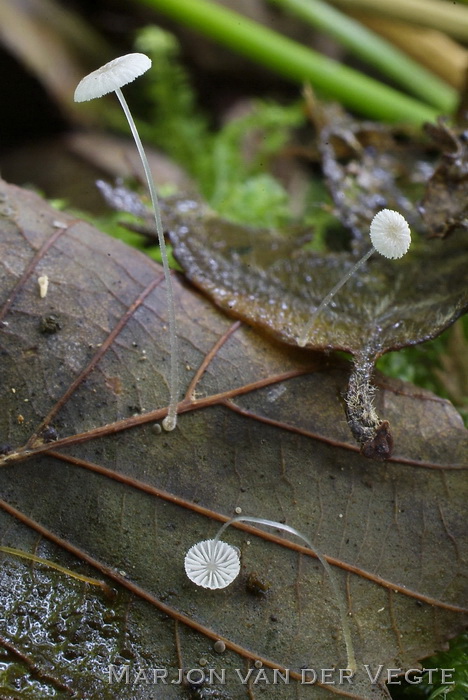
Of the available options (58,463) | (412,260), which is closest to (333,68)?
(412,260)

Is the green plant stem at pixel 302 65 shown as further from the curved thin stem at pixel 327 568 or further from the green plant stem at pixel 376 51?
the curved thin stem at pixel 327 568

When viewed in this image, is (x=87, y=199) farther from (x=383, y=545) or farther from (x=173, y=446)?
(x=383, y=545)

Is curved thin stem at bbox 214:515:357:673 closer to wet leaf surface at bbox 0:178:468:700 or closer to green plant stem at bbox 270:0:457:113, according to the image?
wet leaf surface at bbox 0:178:468:700

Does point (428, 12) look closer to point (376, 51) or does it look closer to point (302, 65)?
point (376, 51)

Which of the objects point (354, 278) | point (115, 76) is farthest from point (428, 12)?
point (115, 76)

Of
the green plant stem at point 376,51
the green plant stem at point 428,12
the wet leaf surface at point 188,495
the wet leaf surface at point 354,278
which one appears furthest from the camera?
the green plant stem at point 376,51

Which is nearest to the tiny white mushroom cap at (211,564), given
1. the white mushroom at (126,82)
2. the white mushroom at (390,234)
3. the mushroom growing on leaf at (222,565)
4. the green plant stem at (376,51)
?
the mushroom growing on leaf at (222,565)
